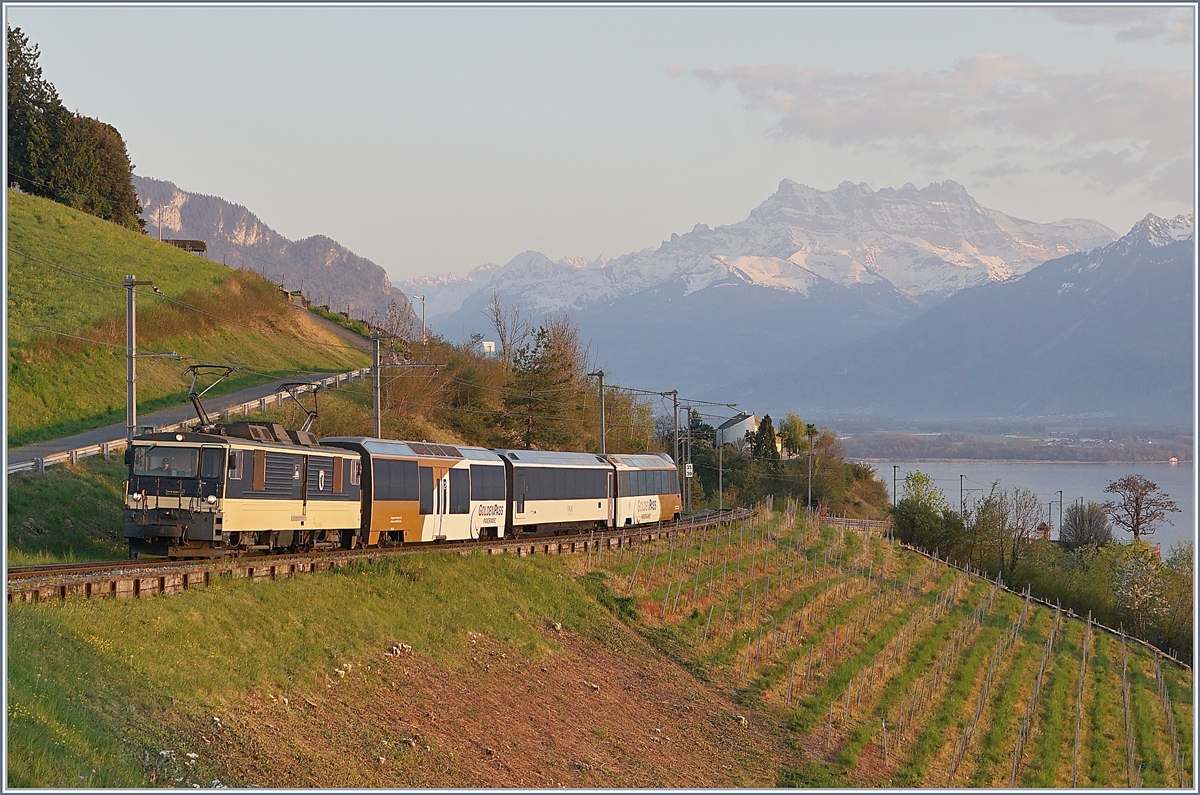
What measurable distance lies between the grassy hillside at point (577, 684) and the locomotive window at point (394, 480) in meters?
2.47

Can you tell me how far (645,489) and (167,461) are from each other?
28.1 meters

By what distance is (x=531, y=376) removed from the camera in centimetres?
6975

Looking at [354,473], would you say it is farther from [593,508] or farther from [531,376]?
[531,376]

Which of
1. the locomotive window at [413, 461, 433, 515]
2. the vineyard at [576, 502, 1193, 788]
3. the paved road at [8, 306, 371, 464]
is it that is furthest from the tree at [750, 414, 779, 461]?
the locomotive window at [413, 461, 433, 515]

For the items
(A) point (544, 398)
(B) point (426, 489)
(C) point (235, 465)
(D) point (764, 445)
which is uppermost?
(A) point (544, 398)

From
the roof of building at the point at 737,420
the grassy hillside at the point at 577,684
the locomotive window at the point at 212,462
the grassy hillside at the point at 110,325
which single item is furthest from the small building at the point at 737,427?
the locomotive window at the point at 212,462

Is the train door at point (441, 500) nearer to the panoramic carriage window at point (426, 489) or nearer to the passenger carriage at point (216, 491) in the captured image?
the panoramic carriage window at point (426, 489)

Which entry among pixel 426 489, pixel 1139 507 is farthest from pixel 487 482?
pixel 1139 507

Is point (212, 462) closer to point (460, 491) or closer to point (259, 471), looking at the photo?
point (259, 471)

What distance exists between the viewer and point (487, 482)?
39.5 metres

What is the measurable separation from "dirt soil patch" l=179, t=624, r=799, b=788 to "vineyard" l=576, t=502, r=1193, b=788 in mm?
1681

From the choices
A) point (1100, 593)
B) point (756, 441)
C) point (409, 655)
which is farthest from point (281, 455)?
point (756, 441)

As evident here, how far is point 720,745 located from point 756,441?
87.4 metres

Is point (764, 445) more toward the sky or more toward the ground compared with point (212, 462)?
more toward the sky
